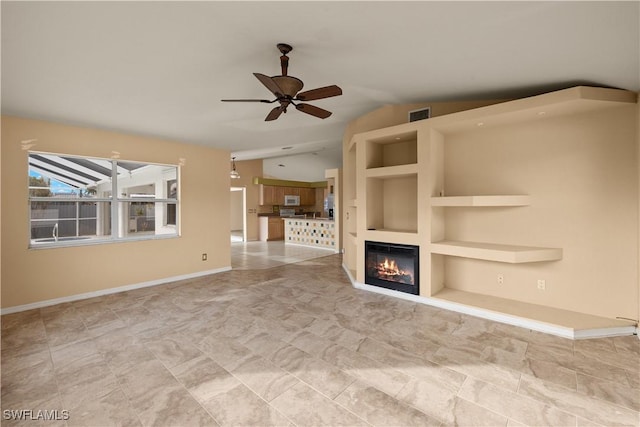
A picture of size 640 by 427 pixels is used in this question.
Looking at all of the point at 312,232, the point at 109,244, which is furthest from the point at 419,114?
the point at 312,232

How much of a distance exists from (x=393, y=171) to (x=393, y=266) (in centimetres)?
136

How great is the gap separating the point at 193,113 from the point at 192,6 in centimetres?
213

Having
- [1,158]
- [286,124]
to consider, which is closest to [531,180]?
[286,124]

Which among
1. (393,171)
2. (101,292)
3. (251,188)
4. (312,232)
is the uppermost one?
(251,188)

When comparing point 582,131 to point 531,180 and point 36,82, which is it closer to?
point 531,180

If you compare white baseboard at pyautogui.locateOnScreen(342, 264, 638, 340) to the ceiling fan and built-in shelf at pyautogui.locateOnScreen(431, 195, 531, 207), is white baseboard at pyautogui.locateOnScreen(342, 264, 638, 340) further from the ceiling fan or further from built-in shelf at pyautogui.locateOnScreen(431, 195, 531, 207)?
the ceiling fan

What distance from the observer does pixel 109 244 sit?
14.3 feet

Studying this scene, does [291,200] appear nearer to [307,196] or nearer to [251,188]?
[307,196]

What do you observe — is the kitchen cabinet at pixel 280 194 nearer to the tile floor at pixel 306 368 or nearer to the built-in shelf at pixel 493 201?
the tile floor at pixel 306 368

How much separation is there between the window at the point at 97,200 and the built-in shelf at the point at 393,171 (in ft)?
11.4

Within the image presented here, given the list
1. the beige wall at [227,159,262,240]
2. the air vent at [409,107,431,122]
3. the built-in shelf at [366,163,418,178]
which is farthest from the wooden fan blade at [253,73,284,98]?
the beige wall at [227,159,262,240]

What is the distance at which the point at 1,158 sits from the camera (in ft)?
11.4

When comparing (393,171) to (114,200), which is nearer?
(393,171)

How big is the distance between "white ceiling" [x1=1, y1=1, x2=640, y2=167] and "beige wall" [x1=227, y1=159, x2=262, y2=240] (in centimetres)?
652
